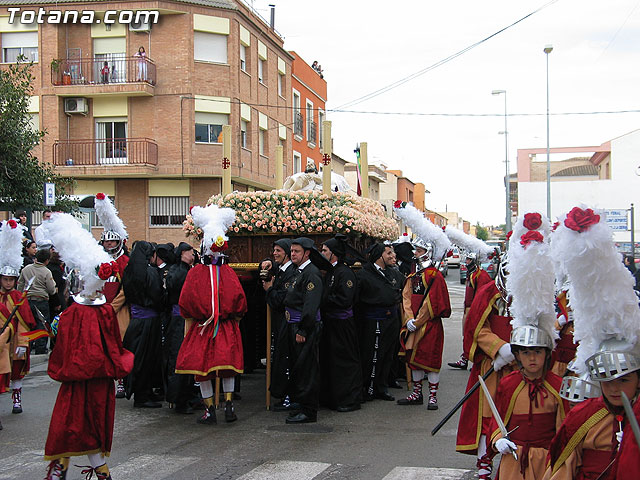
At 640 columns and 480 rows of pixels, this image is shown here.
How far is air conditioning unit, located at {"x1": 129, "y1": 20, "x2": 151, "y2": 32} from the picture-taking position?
27484mm

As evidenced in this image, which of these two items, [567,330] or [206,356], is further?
[206,356]

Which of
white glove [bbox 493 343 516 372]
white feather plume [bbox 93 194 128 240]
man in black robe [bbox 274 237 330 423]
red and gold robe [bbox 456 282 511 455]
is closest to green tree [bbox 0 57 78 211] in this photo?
white feather plume [bbox 93 194 128 240]

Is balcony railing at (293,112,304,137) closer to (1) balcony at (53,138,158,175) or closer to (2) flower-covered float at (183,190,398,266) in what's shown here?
(1) balcony at (53,138,158,175)

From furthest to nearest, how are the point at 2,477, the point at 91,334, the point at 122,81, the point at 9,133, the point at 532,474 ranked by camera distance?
the point at 122,81
the point at 9,133
the point at 2,477
the point at 91,334
the point at 532,474

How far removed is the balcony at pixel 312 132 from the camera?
38.0 meters

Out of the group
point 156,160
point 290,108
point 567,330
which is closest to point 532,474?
point 567,330

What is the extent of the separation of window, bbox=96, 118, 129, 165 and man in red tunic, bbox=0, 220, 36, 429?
64.9 ft

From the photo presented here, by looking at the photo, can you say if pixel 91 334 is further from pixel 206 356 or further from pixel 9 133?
pixel 9 133

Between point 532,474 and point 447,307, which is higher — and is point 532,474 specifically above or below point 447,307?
below

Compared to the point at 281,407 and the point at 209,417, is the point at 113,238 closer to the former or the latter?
the point at 209,417

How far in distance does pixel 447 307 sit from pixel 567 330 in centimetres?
297

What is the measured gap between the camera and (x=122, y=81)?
2761cm

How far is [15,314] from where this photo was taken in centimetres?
836

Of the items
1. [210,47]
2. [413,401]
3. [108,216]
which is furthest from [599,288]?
[210,47]
